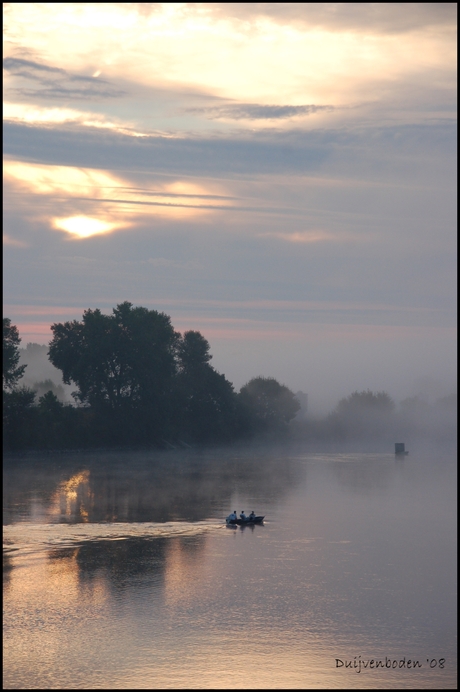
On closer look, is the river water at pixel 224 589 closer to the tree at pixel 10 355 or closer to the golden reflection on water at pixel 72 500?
the golden reflection on water at pixel 72 500

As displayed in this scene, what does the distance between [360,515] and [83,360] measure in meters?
74.2

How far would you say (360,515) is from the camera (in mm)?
74562

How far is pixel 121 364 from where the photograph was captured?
459ft

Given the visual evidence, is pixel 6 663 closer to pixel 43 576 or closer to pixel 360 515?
pixel 43 576

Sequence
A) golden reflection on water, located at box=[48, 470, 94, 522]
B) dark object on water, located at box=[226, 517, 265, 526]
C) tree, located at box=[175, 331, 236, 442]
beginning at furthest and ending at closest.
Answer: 1. tree, located at box=[175, 331, 236, 442]
2. golden reflection on water, located at box=[48, 470, 94, 522]
3. dark object on water, located at box=[226, 517, 265, 526]

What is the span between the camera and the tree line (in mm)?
120875

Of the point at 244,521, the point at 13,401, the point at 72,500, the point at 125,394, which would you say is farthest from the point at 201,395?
the point at 244,521

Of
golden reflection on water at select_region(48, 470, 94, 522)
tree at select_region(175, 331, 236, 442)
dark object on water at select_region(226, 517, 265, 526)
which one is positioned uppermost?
tree at select_region(175, 331, 236, 442)

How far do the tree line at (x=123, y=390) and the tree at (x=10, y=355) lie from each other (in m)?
0.15

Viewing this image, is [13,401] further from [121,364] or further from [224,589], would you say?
[224,589]

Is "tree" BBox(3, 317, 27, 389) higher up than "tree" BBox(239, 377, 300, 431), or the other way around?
"tree" BBox(3, 317, 27, 389)

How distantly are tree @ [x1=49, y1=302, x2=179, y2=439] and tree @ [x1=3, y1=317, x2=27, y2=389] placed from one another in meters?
19.1

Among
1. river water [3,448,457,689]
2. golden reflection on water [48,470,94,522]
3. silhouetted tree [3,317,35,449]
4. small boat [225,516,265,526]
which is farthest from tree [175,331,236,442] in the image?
small boat [225,516,265,526]

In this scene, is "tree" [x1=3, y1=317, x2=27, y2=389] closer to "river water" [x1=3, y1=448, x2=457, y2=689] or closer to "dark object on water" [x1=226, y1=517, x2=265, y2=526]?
"river water" [x1=3, y1=448, x2=457, y2=689]
